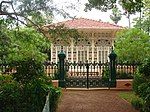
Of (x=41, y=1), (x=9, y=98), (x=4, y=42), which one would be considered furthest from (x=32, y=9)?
(x=9, y=98)

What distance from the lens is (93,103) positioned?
15.0m

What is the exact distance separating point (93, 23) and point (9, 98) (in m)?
20.0

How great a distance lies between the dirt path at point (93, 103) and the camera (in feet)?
44.2

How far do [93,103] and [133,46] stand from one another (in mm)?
9979

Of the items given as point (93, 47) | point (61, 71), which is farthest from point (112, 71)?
point (93, 47)

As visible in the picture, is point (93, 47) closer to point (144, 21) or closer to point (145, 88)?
point (144, 21)

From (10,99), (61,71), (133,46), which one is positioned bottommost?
(10,99)

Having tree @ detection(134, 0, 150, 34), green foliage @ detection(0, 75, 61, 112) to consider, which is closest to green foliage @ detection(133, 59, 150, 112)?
green foliage @ detection(0, 75, 61, 112)

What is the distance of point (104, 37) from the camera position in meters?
28.9

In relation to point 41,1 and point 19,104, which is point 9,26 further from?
point 19,104

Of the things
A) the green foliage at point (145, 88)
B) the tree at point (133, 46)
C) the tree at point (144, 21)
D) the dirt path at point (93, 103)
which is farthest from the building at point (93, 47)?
the green foliage at point (145, 88)

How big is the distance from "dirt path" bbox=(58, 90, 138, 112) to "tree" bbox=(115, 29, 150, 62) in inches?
265

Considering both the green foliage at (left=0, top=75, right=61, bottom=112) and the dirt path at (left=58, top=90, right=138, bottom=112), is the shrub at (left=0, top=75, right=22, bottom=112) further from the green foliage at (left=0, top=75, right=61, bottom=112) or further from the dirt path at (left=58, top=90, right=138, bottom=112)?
the dirt path at (left=58, top=90, right=138, bottom=112)

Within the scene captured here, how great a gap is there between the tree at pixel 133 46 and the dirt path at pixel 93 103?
6.74 m
